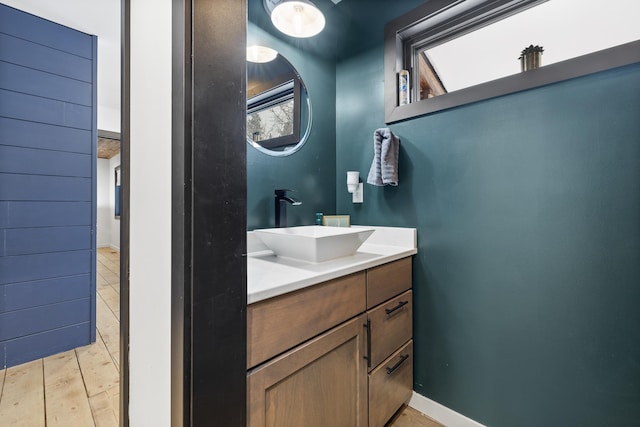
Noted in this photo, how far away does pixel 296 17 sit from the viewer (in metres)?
1.52

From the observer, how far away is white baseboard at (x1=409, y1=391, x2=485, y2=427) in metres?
1.32

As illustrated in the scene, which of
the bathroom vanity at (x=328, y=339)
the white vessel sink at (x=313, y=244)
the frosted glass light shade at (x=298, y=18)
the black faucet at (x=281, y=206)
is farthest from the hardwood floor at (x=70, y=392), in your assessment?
the frosted glass light shade at (x=298, y=18)

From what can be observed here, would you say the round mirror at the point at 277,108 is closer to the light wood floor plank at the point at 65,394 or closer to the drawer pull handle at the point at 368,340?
the drawer pull handle at the point at 368,340

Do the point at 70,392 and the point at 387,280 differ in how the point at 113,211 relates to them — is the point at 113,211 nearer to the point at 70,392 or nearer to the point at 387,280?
the point at 70,392

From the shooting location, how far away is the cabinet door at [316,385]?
0.75m

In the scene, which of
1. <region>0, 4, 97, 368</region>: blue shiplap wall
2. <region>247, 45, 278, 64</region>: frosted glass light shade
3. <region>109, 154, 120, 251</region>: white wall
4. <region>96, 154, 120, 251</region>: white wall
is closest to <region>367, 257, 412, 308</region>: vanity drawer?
<region>247, 45, 278, 64</region>: frosted glass light shade

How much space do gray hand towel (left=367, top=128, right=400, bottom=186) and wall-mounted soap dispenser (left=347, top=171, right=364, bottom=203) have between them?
172 mm

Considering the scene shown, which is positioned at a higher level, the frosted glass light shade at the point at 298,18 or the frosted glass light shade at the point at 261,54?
the frosted glass light shade at the point at 298,18

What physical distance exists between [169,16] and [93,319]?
8.38 ft

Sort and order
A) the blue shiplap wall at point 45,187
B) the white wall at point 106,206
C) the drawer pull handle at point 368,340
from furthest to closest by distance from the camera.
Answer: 1. the white wall at point 106,206
2. the blue shiplap wall at point 45,187
3. the drawer pull handle at point 368,340

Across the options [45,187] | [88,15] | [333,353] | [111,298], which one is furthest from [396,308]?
[111,298]

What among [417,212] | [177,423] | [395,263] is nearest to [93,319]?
[177,423]

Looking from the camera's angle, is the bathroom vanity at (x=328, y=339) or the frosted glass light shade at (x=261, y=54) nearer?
the bathroom vanity at (x=328, y=339)

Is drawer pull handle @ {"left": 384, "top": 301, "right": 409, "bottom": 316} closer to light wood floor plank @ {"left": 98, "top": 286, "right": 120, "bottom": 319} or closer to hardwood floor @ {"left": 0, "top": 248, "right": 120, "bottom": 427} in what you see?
hardwood floor @ {"left": 0, "top": 248, "right": 120, "bottom": 427}
